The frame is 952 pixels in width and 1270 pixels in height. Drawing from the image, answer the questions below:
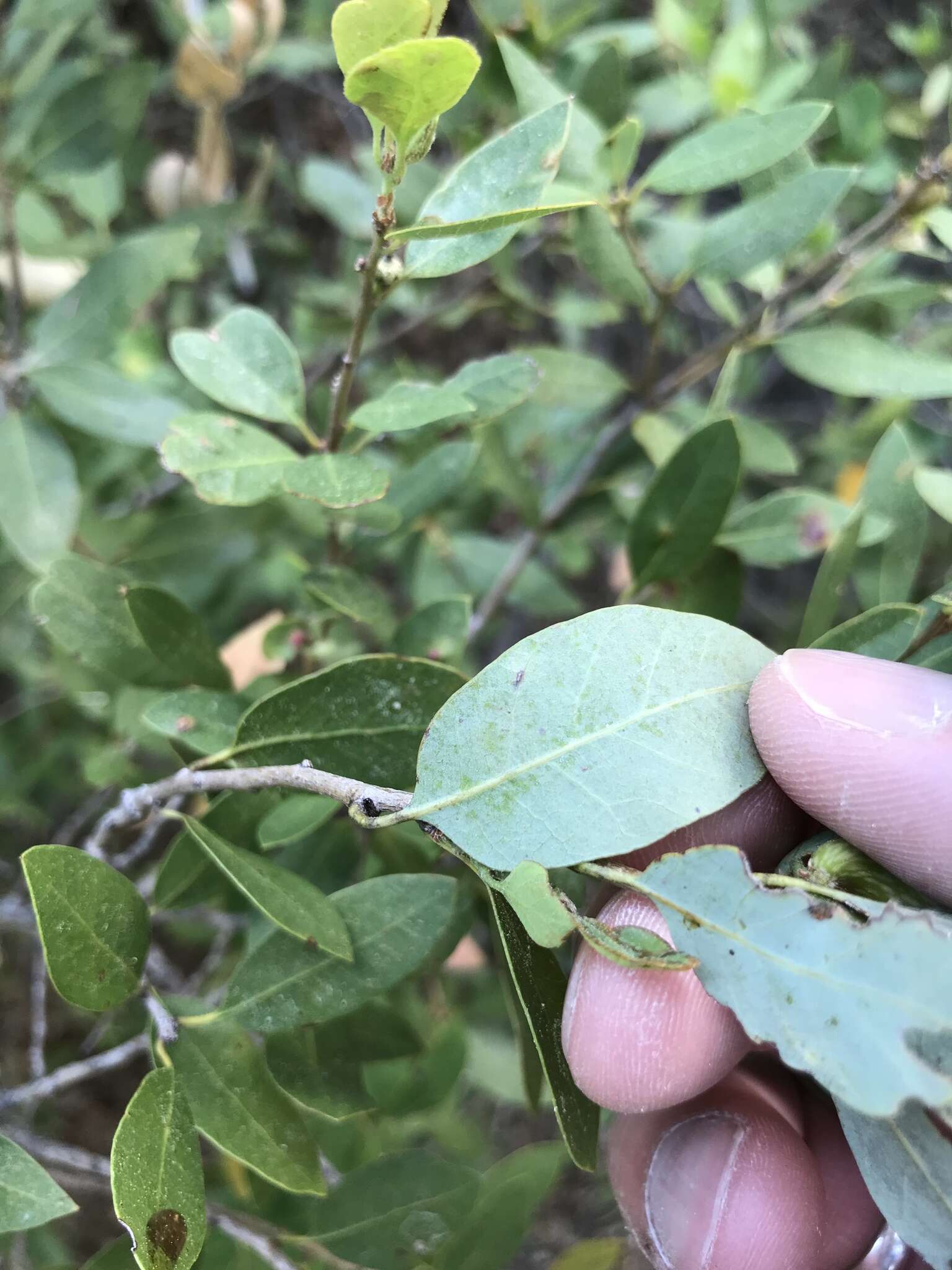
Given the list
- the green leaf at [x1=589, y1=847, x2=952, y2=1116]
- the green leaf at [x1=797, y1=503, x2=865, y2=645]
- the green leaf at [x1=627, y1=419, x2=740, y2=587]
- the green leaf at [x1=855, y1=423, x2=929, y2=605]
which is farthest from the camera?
the green leaf at [x1=855, y1=423, x2=929, y2=605]

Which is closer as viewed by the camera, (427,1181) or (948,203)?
(427,1181)

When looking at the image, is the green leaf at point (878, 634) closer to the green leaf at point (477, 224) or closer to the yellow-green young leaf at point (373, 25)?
the green leaf at point (477, 224)

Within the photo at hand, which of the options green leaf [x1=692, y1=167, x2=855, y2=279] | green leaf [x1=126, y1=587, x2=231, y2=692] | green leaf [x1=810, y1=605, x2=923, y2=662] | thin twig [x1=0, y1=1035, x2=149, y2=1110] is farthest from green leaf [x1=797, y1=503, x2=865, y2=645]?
thin twig [x1=0, y1=1035, x2=149, y2=1110]

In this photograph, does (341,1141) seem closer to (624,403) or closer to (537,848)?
(537,848)

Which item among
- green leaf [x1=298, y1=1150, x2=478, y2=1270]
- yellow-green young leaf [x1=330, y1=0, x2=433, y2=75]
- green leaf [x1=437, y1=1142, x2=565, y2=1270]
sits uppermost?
yellow-green young leaf [x1=330, y1=0, x2=433, y2=75]

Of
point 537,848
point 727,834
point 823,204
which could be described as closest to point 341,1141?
point 727,834

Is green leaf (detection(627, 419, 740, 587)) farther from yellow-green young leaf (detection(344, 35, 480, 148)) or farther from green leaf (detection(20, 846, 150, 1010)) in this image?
green leaf (detection(20, 846, 150, 1010))
